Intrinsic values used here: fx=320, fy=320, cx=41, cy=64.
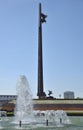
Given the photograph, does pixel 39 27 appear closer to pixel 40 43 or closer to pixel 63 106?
pixel 40 43

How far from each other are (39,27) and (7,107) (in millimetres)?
16266

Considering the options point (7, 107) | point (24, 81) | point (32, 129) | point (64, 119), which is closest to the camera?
point (32, 129)

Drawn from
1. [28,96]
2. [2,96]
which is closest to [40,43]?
[28,96]

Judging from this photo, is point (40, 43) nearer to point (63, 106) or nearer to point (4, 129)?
point (63, 106)

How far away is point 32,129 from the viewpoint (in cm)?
2080

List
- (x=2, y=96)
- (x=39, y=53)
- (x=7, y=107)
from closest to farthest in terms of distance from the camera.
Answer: (x=7, y=107) → (x=39, y=53) → (x=2, y=96)

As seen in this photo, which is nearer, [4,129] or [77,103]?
[4,129]

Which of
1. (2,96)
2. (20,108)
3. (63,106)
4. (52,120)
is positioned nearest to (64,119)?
Result: (52,120)

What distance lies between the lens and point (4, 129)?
20.9 meters

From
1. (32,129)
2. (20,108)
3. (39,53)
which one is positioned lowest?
(32,129)

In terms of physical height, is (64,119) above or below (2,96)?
below

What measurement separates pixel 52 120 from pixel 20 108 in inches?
130

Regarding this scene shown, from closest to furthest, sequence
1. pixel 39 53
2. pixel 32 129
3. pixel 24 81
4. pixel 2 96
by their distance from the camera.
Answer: pixel 32 129 → pixel 24 81 → pixel 39 53 → pixel 2 96

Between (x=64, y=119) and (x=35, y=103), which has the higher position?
(x=35, y=103)
